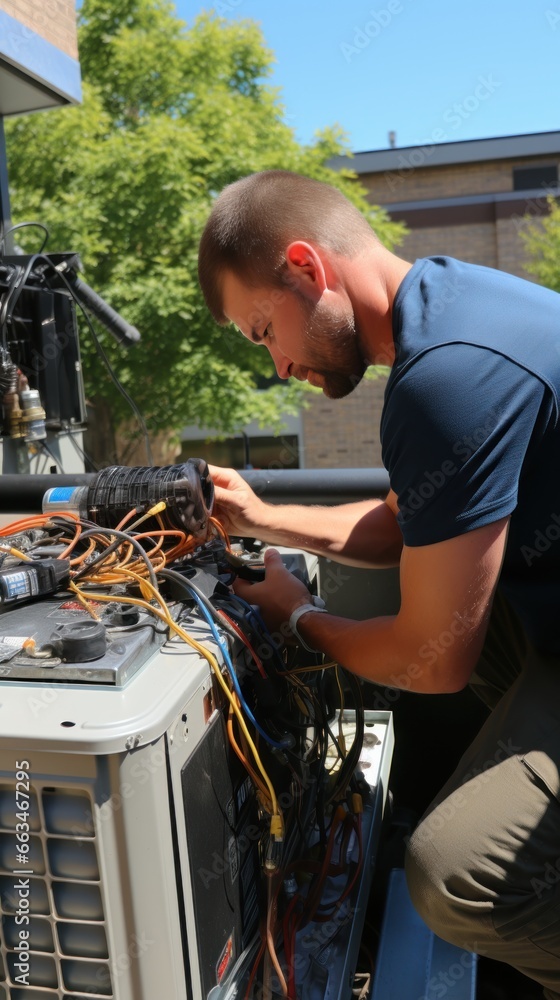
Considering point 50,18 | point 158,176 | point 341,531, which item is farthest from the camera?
point 158,176

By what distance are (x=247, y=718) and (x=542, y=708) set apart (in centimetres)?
57

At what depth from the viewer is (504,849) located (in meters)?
1.43

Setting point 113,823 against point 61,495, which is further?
point 61,495

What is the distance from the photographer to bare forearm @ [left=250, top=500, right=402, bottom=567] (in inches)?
74.3

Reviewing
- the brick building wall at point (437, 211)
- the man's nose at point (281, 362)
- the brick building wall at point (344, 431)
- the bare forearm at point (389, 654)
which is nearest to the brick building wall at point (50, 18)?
the man's nose at point (281, 362)

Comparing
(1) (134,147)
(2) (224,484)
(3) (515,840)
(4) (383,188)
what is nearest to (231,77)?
(1) (134,147)

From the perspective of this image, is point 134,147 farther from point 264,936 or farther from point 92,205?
point 264,936

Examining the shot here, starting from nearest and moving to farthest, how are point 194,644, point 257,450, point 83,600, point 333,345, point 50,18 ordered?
point 194,644
point 83,600
point 333,345
point 50,18
point 257,450

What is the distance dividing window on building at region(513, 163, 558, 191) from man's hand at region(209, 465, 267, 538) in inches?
699

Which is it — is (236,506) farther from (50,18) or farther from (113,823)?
(50,18)

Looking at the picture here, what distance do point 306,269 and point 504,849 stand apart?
1.12 metres

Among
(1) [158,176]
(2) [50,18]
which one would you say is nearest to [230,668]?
(2) [50,18]

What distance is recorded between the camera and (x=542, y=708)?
1.53 metres

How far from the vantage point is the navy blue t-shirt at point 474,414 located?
131 cm
